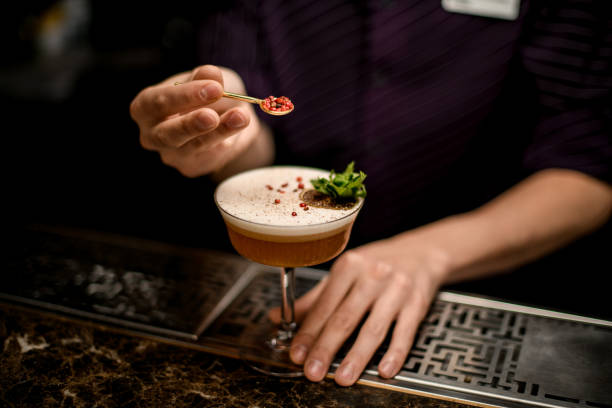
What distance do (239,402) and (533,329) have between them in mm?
831

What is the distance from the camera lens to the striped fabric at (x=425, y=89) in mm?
1667

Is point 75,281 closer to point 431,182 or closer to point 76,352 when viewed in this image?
point 76,352

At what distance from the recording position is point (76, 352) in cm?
128

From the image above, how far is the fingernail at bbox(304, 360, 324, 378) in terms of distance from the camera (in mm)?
1178

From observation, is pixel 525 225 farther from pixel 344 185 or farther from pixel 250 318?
pixel 250 318

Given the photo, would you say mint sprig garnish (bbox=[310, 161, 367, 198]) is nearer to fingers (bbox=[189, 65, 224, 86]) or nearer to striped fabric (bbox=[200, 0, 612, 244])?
fingers (bbox=[189, 65, 224, 86])

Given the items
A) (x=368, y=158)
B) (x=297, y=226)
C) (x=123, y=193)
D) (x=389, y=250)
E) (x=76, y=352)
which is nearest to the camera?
(x=297, y=226)

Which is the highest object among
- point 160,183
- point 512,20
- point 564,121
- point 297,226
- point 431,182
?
point 512,20

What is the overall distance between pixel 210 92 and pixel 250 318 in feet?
2.30

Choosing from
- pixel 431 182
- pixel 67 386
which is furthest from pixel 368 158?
pixel 67 386

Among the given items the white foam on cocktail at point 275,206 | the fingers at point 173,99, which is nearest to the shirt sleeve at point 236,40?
the white foam on cocktail at point 275,206

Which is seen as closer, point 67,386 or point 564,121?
point 67,386

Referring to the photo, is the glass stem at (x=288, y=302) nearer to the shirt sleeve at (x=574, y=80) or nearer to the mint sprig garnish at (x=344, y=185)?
the mint sprig garnish at (x=344, y=185)

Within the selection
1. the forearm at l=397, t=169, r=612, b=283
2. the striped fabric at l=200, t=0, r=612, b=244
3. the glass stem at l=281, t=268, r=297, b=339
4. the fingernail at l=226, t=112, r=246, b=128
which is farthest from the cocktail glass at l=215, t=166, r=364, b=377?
the striped fabric at l=200, t=0, r=612, b=244
